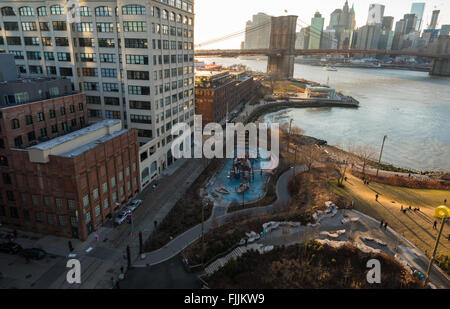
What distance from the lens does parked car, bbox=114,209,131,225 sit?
34.2 metres

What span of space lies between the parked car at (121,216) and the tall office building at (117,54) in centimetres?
784

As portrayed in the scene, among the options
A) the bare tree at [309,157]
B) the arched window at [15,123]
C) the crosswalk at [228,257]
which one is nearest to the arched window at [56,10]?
the arched window at [15,123]

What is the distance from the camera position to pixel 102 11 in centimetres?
4394

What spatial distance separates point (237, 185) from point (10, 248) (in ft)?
97.8

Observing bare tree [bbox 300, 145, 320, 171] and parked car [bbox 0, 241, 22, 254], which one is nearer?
parked car [bbox 0, 241, 22, 254]

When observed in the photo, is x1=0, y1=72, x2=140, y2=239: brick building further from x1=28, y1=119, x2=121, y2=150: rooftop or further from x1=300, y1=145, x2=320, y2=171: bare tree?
x1=300, y1=145, x2=320, y2=171: bare tree

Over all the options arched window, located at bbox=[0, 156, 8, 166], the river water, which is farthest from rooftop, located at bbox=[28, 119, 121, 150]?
the river water

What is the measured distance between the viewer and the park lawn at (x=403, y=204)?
3165 centimetres

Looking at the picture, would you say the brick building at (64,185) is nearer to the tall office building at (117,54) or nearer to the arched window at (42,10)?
the tall office building at (117,54)

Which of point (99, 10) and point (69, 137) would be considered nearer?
point (69, 137)

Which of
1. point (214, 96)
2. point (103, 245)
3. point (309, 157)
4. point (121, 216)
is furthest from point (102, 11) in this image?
point (309, 157)

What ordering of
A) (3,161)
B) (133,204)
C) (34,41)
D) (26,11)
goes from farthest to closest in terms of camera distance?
1. (34,41)
2. (26,11)
3. (133,204)
4. (3,161)

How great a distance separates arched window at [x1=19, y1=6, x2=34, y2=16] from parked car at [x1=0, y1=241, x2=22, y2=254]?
37.3 m

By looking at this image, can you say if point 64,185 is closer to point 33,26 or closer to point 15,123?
point 15,123
